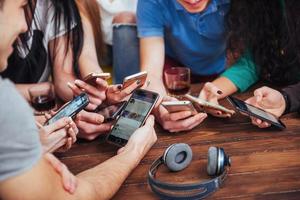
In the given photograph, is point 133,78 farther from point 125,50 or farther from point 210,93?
point 125,50

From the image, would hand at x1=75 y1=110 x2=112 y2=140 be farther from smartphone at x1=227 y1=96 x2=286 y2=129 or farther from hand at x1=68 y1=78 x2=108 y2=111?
smartphone at x1=227 y1=96 x2=286 y2=129

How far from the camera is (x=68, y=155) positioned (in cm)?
133

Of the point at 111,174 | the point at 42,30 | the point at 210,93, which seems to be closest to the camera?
the point at 111,174

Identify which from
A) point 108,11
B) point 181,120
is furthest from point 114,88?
point 108,11

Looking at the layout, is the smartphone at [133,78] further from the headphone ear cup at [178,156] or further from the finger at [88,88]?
the headphone ear cup at [178,156]

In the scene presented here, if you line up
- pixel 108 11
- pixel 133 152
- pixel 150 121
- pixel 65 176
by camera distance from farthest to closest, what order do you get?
1. pixel 108 11
2. pixel 150 121
3. pixel 133 152
4. pixel 65 176

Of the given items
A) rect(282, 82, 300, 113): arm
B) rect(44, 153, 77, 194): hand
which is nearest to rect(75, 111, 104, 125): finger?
rect(44, 153, 77, 194): hand

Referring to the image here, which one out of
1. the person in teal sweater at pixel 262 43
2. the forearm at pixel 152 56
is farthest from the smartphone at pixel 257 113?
the forearm at pixel 152 56

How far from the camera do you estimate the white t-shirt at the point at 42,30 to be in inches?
71.8

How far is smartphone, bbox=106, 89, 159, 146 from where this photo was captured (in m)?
1.36

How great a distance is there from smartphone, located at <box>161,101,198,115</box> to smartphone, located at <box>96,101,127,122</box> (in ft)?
0.47

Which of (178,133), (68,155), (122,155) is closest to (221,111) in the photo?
(178,133)

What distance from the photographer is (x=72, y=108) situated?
1331 millimetres

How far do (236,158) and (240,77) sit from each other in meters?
0.55
